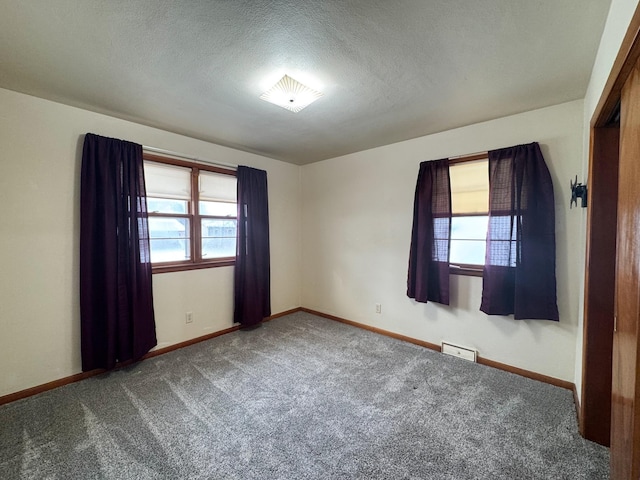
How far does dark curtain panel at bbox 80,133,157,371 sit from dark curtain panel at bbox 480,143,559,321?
11.1ft

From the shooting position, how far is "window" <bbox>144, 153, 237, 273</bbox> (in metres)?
2.87

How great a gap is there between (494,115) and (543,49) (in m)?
0.97

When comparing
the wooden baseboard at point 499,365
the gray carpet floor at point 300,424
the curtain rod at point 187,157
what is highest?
the curtain rod at point 187,157

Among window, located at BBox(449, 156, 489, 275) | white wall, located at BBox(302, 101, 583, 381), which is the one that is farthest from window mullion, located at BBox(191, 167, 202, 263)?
window, located at BBox(449, 156, 489, 275)

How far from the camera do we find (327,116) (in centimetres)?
250

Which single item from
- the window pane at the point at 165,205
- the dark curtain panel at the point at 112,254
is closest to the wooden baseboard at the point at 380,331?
the dark curtain panel at the point at 112,254

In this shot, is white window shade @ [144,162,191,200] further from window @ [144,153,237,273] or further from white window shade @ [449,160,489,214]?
white window shade @ [449,160,489,214]

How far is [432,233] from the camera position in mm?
2891

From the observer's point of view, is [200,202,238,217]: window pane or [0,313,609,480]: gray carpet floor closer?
[0,313,609,480]: gray carpet floor

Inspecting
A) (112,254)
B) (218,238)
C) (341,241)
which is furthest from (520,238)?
(112,254)

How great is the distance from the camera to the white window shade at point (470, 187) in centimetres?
269

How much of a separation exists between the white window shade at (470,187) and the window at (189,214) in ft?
8.85

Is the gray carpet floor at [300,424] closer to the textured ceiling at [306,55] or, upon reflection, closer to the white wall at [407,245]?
the white wall at [407,245]

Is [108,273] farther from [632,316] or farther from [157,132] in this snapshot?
[632,316]
